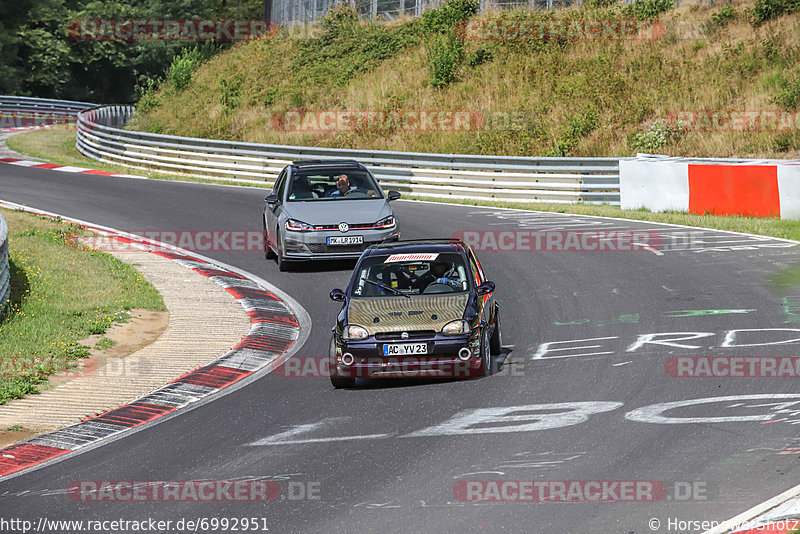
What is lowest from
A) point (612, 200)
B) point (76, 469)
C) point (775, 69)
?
point (76, 469)

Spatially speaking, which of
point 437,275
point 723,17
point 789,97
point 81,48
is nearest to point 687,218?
point 789,97

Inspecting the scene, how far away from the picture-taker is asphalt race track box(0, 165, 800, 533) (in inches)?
286

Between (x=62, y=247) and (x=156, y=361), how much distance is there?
301 inches

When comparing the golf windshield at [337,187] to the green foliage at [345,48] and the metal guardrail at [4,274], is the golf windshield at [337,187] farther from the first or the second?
the green foliage at [345,48]

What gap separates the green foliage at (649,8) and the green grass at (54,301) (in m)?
23.2

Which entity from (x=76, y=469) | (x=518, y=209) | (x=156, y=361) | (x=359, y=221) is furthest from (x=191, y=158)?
(x=76, y=469)

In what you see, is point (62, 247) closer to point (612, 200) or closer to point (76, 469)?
point (76, 469)

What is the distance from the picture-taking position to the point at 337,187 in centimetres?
1845

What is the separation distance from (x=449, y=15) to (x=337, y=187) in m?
24.2

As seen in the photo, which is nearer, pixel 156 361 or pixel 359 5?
pixel 156 361

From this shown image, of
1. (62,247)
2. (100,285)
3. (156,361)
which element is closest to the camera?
(156,361)

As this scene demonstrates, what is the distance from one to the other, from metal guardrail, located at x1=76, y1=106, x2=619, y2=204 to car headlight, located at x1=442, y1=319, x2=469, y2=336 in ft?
49.4

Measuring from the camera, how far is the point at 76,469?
862cm

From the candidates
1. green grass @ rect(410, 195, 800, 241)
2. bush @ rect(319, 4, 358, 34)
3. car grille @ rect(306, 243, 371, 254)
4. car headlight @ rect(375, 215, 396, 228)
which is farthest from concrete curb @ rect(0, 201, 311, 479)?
bush @ rect(319, 4, 358, 34)
